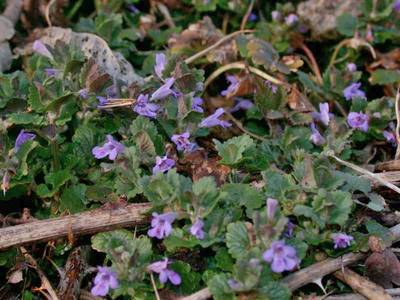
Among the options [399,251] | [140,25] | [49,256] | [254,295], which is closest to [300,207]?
[254,295]

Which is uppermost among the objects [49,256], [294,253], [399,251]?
→ [294,253]

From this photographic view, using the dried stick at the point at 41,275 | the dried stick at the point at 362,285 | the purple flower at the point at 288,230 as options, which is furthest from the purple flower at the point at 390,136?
the dried stick at the point at 41,275

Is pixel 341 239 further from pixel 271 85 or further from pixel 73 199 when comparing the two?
pixel 271 85

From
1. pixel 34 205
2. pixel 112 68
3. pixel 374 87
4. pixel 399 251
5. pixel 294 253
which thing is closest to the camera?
pixel 294 253

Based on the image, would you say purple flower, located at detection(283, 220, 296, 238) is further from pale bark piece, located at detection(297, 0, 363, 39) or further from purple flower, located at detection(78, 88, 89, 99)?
pale bark piece, located at detection(297, 0, 363, 39)

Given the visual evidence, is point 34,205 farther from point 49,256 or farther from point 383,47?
point 383,47

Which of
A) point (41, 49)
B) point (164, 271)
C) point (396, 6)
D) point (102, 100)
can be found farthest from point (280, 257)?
point (396, 6)

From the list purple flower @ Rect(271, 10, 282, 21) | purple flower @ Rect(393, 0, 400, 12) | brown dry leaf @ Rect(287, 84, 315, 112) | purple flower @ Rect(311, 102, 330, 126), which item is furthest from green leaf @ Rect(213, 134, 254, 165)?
purple flower @ Rect(393, 0, 400, 12)
